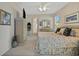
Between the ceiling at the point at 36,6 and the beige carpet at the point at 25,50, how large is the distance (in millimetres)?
727

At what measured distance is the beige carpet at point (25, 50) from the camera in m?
2.82

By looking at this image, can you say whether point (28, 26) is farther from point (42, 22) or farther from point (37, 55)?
point (37, 55)

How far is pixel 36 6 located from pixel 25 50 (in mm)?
1044

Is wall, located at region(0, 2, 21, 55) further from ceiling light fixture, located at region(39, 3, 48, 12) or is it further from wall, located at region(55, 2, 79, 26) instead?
wall, located at region(55, 2, 79, 26)

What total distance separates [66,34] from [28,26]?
926 mm

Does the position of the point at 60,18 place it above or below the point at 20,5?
below

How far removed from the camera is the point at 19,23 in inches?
124

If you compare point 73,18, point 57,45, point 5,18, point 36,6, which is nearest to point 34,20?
point 36,6

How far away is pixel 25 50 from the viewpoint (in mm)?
2924

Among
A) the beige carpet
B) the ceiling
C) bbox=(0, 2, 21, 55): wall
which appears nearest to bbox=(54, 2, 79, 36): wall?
the ceiling

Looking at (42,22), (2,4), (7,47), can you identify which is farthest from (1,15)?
(42,22)

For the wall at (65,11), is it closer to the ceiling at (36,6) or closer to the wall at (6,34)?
the ceiling at (36,6)

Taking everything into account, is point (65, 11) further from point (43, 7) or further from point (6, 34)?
point (6, 34)

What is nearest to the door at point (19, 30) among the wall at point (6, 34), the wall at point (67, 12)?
the wall at point (6, 34)
